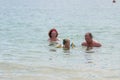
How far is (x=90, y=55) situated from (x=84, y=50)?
1.31m

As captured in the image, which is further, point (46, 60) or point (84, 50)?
point (84, 50)

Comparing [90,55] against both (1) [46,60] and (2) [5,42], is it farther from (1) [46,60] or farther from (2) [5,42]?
Result: (2) [5,42]

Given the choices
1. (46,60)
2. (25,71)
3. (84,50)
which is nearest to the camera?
(25,71)

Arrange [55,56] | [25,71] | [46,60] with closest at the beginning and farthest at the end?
[25,71], [46,60], [55,56]

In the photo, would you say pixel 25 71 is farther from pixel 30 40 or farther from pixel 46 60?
pixel 30 40

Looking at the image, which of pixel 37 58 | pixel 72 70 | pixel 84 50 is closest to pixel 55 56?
pixel 37 58

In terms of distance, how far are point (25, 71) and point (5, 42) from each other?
8.10 metres

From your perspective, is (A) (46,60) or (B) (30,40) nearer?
(A) (46,60)

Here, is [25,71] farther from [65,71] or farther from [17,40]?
[17,40]

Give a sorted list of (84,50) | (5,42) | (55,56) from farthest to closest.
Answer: (5,42)
(84,50)
(55,56)

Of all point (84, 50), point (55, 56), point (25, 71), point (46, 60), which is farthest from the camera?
A: point (84, 50)

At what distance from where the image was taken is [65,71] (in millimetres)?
12211

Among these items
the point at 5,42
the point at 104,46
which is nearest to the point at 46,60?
the point at 104,46

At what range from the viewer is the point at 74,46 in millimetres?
17516
